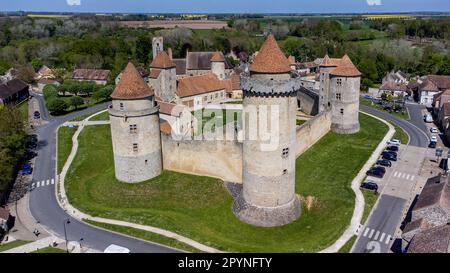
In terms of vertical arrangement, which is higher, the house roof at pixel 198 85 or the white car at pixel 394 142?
the house roof at pixel 198 85

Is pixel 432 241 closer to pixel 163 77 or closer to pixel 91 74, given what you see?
pixel 163 77

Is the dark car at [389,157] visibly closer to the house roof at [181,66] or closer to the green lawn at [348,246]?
the green lawn at [348,246]

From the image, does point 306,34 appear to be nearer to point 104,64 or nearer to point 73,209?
point 104,64

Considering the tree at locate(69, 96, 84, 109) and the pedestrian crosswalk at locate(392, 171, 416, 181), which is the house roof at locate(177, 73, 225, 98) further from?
the pedestrian crosswalk at locate(392, 171, 416, 181)

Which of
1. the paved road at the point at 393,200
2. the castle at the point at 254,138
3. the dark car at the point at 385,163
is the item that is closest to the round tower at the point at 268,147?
the castle at the point at 254,138

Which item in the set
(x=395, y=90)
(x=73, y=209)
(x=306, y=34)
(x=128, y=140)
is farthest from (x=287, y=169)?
(x=306, y=34)

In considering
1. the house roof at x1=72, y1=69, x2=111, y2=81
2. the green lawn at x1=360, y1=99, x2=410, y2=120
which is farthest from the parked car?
the green lawn at x1=360, y1=99, x2=410, y2=120

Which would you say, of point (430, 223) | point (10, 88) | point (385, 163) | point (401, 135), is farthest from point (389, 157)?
point (10, 88)
